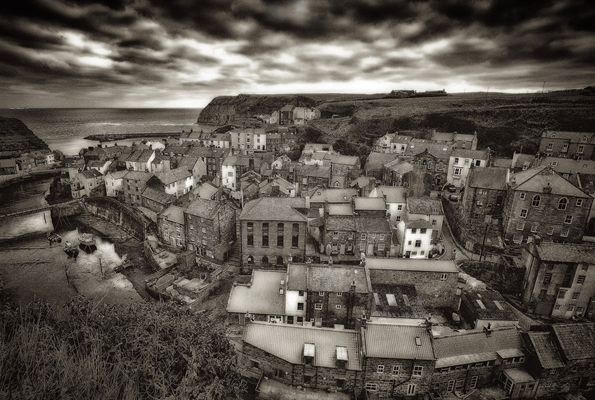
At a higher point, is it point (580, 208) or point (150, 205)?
point (580, 208)

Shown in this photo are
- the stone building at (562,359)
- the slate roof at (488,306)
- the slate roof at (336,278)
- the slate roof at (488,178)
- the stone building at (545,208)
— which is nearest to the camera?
the stone building at (562,359)

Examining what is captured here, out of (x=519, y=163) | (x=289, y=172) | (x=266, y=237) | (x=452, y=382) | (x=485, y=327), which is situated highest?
(x=519, y=163)

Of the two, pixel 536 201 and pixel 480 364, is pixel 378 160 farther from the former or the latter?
pixel 480 364

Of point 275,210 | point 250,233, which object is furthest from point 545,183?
point 250,233

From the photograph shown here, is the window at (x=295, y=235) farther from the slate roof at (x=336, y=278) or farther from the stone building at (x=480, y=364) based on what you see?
the stone building at (x=480, y=364)

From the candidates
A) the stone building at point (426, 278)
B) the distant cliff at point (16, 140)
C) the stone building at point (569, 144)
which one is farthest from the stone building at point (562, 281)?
the distant cliff at point (16, 140)

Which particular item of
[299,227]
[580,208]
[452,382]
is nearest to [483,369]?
[452,382]

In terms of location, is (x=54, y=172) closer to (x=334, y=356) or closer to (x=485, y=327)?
(x=334, y=356)
